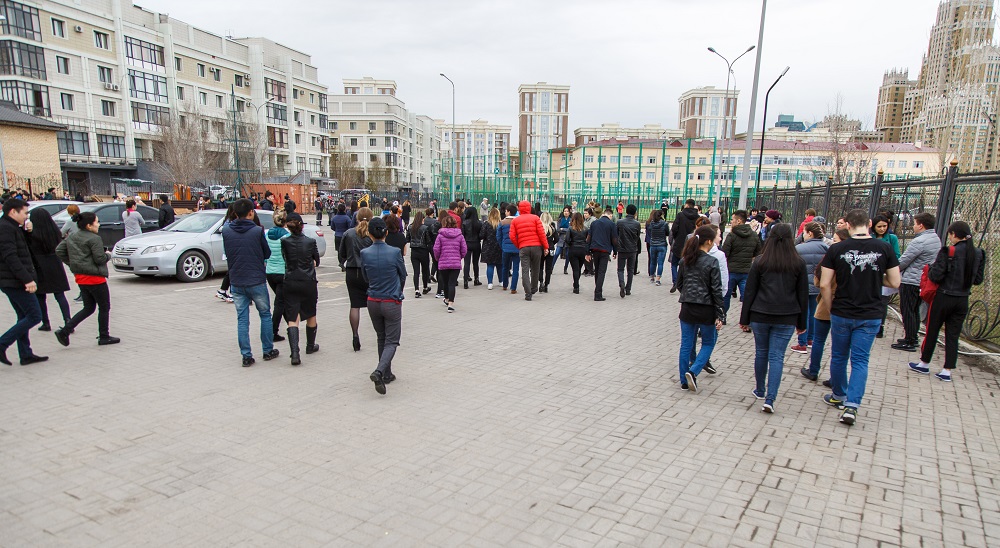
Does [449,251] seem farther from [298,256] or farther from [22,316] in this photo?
[22,316]

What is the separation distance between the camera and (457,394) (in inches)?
224

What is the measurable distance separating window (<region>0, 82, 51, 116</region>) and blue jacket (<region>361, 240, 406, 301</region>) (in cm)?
4913

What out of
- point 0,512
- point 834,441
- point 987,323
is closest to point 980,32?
point 987,323

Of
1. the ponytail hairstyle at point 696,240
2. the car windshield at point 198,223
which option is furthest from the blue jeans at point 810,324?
the car windshield at point 198,223

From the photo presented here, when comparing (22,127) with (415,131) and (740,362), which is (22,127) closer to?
(740,362)

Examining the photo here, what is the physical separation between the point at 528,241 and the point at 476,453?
7.03 metres

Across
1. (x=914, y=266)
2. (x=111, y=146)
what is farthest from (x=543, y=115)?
(x=914, y=266)

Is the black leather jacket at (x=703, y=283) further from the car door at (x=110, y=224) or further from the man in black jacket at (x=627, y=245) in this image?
the car door at (x=110, y=224)

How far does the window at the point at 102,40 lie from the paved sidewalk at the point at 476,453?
49.6 m

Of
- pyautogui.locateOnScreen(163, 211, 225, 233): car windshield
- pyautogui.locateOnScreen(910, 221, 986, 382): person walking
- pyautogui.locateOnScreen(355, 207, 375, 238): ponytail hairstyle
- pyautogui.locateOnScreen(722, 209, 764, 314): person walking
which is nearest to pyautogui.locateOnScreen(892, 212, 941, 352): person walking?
pyautogui.locateOnScreen(910, 221, 986, 382): person walking

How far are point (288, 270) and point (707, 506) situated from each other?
207 inches

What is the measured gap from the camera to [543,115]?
12875 centimetres

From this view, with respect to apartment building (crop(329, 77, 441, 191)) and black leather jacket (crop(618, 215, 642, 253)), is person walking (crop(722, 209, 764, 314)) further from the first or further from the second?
apartment building (crop(329, 77, 441, 191))

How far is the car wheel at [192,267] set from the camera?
1202 cm
